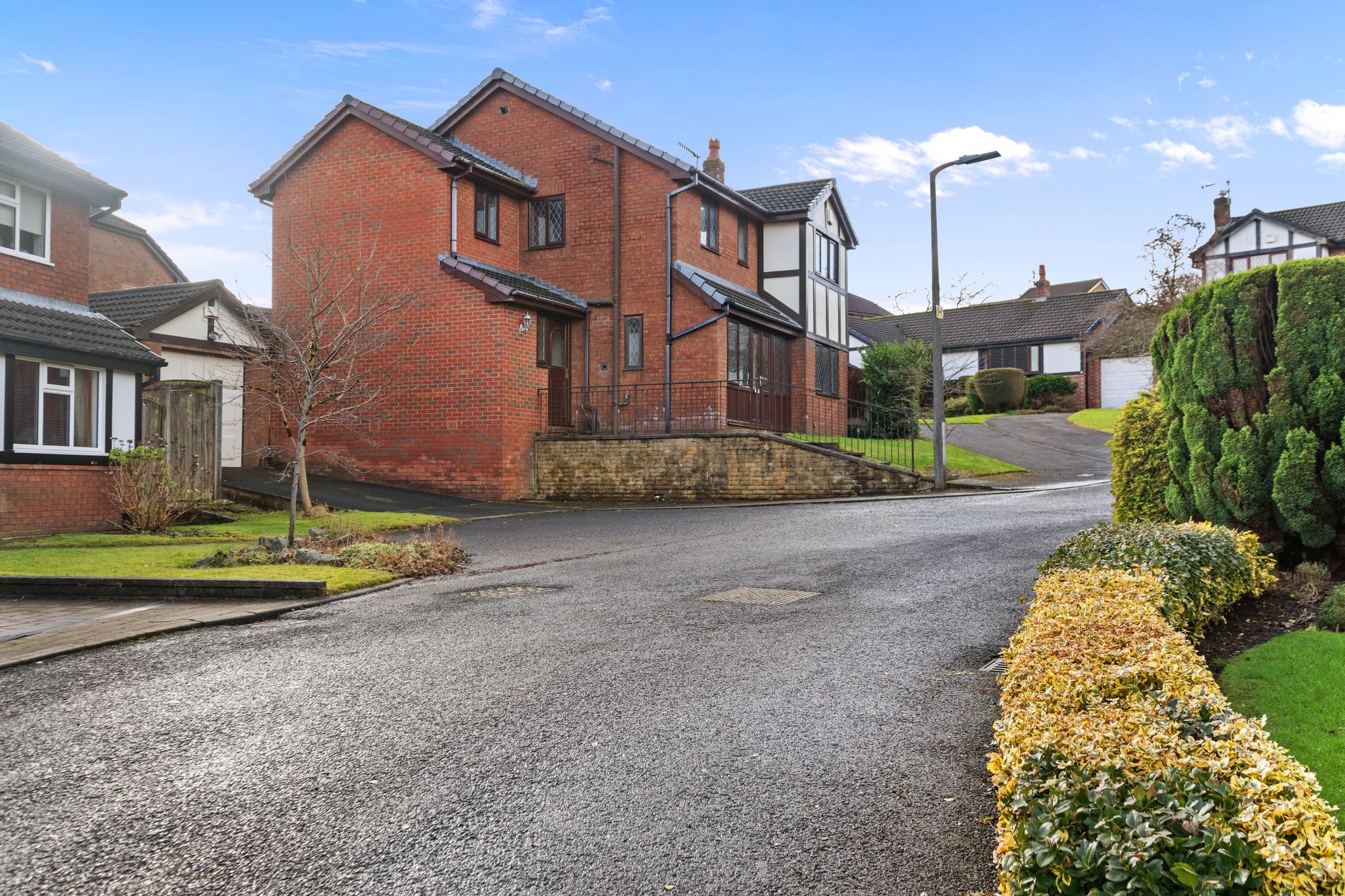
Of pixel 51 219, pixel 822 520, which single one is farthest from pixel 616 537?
pixel 51 219

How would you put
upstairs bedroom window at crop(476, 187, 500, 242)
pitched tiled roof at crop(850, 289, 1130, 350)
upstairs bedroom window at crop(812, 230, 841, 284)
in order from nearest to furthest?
upstairs bedroom window at crop(476, 187, 500, 242) → upstairs bedroom window at crop(812, 230, 841, 284) → pitched tiled roof at crop(850, 289, 1130, 350)

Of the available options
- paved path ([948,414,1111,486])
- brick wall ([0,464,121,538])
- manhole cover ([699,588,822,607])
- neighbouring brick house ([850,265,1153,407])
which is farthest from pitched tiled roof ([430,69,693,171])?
neighbouring brick house ([850,265,1153,407])

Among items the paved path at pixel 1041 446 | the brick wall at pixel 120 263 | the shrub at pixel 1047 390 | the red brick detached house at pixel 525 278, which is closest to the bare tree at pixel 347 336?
the red brick detached house at pixel 525 278

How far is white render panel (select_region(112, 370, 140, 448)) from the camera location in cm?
1586

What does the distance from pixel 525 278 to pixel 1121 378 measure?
31.0m

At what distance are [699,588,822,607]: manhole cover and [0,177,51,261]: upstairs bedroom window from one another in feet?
44.7

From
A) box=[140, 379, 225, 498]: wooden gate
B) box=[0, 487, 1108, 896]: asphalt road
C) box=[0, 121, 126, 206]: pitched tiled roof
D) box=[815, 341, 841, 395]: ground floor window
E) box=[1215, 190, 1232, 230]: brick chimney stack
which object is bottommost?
box=[0, 487, 1108, 896]: asphalt road

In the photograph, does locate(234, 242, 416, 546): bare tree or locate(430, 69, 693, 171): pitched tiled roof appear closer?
locate(234, 242, 416, 546): bare tree

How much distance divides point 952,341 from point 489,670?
46.9 metres

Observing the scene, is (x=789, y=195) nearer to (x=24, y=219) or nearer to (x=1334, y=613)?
(x=24, y=219)

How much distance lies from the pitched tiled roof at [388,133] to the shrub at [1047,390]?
27.8m

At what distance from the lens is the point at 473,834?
3713 millimetres

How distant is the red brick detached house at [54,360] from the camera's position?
46.9 ft

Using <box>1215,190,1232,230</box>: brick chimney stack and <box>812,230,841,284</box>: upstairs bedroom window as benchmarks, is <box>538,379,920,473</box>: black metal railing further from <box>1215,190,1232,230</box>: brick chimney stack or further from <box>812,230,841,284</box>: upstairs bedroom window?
<box>1215,190,1232,230</box>: brick chimney stack
